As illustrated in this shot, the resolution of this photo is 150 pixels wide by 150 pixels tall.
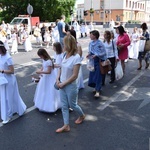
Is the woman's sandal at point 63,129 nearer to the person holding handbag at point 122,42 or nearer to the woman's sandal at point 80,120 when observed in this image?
the woman's sandal at point 80,120

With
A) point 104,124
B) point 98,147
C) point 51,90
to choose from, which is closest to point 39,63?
point 51,90

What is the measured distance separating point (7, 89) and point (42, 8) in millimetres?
32300

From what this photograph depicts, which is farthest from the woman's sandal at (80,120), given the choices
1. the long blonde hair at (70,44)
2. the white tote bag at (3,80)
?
the white tote bag at (3,80)

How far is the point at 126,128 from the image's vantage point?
456 cm

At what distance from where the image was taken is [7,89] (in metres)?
4.76

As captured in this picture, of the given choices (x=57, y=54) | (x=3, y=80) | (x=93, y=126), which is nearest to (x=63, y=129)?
(x=93, y=126)

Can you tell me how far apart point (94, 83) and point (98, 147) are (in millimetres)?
2649

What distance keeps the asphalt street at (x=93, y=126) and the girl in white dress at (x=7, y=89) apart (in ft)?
0.60

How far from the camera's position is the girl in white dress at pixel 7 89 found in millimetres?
4586

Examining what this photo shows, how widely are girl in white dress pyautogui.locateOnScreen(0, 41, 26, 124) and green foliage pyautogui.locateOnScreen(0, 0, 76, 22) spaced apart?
A: 30060 mm

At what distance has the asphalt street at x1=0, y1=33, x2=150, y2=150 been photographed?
13.1 ft

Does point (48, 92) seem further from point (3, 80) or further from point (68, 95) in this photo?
point (68, 95)

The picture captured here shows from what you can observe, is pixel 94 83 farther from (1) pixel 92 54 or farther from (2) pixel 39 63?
(2) pixel 39 63

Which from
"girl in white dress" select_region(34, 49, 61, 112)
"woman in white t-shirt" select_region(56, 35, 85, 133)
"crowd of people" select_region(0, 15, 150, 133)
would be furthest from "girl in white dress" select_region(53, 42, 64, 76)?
"woman in white t-shirt" select_region(56, 35, 85, 133)
